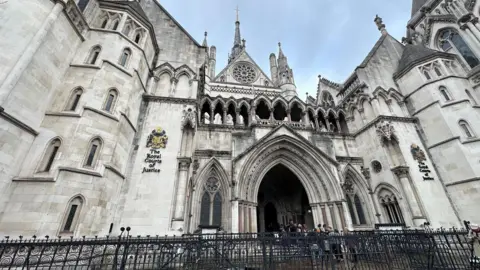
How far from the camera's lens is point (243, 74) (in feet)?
102

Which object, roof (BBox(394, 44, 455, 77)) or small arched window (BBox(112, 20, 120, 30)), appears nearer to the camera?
small arched window (BBox(112, 20, 120, 30))

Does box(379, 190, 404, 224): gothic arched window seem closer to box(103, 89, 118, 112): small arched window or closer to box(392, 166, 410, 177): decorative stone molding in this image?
box(392, 166, 410, 177): decorative stone molding

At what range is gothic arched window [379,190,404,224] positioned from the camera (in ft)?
41.1

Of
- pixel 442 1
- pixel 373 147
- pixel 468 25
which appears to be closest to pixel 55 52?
pixel 373 147

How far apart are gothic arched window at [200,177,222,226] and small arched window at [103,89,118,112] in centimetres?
645

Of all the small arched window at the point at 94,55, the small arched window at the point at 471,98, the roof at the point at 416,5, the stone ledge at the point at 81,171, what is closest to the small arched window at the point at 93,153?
the stone ledge at the point at 81,171

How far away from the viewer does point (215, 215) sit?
11695 millimetres

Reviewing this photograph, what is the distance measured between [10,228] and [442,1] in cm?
3186

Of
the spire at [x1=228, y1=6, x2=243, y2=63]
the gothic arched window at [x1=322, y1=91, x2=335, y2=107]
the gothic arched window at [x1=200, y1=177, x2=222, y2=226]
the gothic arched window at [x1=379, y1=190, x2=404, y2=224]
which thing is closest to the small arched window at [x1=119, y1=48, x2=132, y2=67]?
the gothic arched window at [x1=200, y1=177, x2=222, y2=226]

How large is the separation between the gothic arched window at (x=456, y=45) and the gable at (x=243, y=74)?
18.1 m

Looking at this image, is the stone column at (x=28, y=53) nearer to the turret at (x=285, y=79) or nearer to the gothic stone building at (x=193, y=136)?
the gothic stone building at (x=193, y=136)

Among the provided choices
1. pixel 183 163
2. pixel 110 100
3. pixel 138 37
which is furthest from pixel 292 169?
pixel 138 37

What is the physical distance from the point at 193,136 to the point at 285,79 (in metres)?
22.4

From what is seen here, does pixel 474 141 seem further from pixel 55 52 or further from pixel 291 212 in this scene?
pixel 55 52
